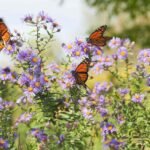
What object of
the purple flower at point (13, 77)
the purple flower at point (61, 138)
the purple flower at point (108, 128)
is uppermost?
the purple flower at point (13, 77)

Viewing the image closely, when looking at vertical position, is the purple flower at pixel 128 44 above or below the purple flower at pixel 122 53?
above

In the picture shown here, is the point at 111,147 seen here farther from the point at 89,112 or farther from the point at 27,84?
the point at 27,84

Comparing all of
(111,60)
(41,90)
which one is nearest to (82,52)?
(41,90)

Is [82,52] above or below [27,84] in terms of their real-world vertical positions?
above

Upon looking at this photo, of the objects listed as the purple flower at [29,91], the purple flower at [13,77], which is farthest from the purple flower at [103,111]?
the purple flower at [29,91]

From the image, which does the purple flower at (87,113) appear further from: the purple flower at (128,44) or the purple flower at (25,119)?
the purple flower at (128,44)

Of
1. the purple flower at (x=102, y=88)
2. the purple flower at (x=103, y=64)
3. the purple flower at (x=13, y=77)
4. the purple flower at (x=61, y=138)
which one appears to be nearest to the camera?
the purple flower at (x=61, y=138)

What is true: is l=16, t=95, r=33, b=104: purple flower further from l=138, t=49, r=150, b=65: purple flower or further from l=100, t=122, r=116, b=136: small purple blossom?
l=138, t=49, r=150, b=65: purple flower
